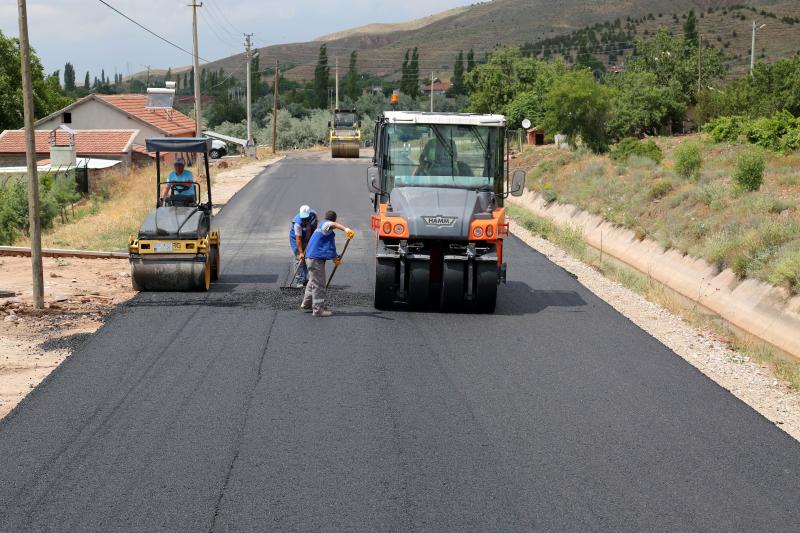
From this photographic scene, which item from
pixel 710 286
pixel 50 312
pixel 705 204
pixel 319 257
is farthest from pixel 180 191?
pixel 705 204

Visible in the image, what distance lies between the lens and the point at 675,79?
75062 millimetres

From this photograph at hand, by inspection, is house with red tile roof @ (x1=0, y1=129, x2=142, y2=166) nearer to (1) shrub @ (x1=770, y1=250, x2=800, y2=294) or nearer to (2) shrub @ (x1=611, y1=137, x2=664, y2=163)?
(2) shrub @ (x1=611, y1=137, x2=664, y2=163)

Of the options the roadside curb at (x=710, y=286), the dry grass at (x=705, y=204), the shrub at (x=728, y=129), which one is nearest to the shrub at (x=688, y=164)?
the dry grass at (x=705, y=204)

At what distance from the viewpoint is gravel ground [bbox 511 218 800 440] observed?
11344mm

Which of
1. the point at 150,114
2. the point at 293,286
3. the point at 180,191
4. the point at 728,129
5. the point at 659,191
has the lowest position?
the point at 293,286

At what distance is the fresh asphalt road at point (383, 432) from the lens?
25.4 ft

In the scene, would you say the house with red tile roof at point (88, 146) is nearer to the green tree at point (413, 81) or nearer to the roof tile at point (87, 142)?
the roof tile at point (87, 142)

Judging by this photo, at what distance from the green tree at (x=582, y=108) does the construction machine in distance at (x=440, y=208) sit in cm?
3557

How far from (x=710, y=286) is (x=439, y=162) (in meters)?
9.17

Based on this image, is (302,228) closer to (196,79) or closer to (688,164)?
(688,164)

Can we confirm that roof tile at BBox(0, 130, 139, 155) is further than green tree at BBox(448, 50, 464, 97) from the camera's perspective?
No

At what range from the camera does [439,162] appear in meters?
16.4

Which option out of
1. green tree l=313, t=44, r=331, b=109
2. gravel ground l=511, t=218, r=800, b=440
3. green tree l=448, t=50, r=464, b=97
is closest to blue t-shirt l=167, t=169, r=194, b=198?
gravel ground l=511, t=218, r=800, b=440

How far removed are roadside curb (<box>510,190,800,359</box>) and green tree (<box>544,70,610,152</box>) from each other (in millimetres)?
17838
